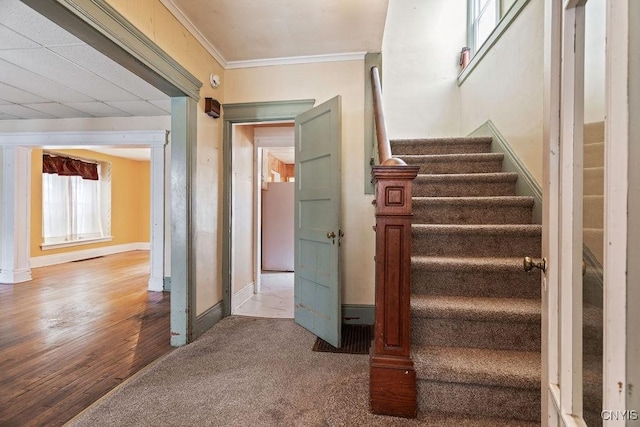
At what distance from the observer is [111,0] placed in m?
1.55

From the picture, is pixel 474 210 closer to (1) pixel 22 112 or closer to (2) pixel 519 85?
(2) pixel 519 85

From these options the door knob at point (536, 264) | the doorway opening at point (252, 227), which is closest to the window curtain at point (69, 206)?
the doorway opening at point (252, 227)

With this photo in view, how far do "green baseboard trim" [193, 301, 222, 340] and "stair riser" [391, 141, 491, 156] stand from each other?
7.22 ft

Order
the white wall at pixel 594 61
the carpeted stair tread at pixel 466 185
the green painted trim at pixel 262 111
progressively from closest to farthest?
the white wall at pixel 594 61 < the carpeted stair tread at pixel 466 185 < the green painted trim at pixel 262 111

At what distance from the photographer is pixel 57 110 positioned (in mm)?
3586

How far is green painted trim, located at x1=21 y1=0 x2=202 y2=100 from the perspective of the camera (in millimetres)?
1339

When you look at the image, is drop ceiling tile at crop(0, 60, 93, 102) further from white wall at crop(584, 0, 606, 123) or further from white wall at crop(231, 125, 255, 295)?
white wall at crop(584, 0, 606, 123)

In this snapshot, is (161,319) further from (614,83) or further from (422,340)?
(614,83)

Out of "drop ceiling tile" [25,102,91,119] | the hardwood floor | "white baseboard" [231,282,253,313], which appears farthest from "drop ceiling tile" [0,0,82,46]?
"white baseboard" [231,282,253,313]

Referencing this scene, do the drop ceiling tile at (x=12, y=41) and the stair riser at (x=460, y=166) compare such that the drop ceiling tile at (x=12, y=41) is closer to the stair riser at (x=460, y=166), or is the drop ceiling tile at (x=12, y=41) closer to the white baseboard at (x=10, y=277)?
the stair riser at (x=460, y=166)

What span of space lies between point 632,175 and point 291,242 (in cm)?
505

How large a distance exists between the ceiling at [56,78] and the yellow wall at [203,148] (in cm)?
62

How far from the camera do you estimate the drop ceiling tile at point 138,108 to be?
3.35 metres

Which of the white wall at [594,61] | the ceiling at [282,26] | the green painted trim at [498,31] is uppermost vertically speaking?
the green painted trim at [498,31]
